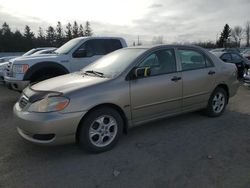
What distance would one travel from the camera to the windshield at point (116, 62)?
4277mm

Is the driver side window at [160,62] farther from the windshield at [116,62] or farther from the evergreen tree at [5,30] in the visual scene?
the evergreen tree at [5,30]

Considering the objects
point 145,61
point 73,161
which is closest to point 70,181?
point 73,161

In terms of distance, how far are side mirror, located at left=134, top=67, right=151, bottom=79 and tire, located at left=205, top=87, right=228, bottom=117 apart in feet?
6.39

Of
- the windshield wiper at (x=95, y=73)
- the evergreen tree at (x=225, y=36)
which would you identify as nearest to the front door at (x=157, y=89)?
the windshield wiper at (x=95, y=73)

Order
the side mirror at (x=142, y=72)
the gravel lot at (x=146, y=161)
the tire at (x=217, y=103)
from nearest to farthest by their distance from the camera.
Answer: the gravel lot at (x=146, y=161)
the side mirror at (x=142, y=72)
the tire at (x=217, y=103)

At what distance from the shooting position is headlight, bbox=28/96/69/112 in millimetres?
3512

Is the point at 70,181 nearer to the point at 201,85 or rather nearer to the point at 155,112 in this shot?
A: the point at 155,112

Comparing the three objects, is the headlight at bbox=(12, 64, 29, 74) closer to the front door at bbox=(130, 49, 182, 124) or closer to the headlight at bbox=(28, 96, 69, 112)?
the headlight at bbox=(28, 96, 69, 112)

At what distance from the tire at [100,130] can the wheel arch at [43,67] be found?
374 centimetres

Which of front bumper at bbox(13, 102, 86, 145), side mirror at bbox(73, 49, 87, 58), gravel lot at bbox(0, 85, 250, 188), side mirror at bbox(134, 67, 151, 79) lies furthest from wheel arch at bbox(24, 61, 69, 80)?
side mirror at bbox(134, 67, 151, 79)

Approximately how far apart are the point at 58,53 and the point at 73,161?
4.70m

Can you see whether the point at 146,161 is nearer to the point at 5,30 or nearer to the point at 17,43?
the point at 17,43

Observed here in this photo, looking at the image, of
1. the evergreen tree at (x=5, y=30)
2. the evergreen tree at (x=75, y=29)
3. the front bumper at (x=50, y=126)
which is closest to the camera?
the front bumper at (x=50, y=126)

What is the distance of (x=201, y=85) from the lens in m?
5.16
